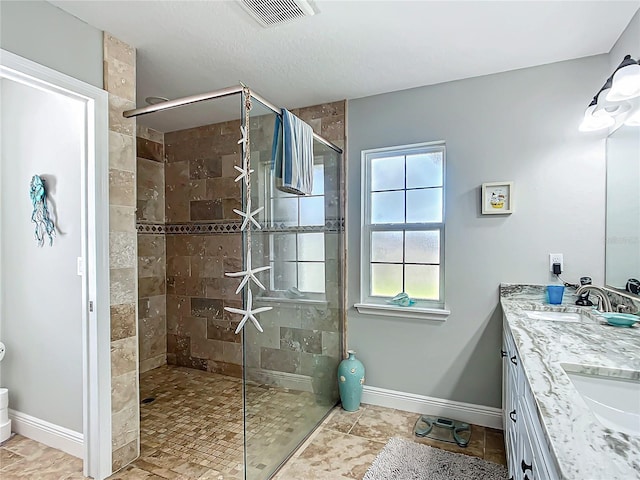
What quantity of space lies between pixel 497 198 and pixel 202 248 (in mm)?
2781

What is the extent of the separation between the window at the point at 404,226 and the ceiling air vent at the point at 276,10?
1.25 m

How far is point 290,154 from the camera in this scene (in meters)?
2.12

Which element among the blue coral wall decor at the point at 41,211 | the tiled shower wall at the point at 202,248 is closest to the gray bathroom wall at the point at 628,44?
the tiled shower wall at the point at 202,248

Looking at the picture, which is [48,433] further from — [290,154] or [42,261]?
[290,154]

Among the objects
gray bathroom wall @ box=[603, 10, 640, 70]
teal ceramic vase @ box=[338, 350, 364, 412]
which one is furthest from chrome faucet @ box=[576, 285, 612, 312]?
teal ceramic vase @ box=[338, 350, 364, 412]

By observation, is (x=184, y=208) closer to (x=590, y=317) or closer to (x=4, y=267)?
(x=4, y=267)

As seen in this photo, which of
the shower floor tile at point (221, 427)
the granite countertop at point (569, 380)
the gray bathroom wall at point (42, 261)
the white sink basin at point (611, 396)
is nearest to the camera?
the granite countertop at point (569, 380)

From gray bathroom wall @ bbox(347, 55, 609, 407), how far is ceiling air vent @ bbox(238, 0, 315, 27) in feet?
3.87

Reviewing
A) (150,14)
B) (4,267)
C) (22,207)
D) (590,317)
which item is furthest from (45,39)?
(590,317)

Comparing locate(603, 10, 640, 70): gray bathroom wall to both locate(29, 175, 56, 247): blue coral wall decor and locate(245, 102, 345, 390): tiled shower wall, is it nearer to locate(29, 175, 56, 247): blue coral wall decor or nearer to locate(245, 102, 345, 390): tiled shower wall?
locate(245, 102, 345, 390): tiled shower wall

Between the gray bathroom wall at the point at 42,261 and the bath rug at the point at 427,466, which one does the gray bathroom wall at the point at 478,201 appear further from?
the gray bathroom wall at the point at 42,261

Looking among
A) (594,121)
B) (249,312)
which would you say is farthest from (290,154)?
(594,121)

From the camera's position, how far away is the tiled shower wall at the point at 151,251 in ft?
11.8

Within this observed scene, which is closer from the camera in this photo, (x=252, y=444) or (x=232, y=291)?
(x=252, y=444)
